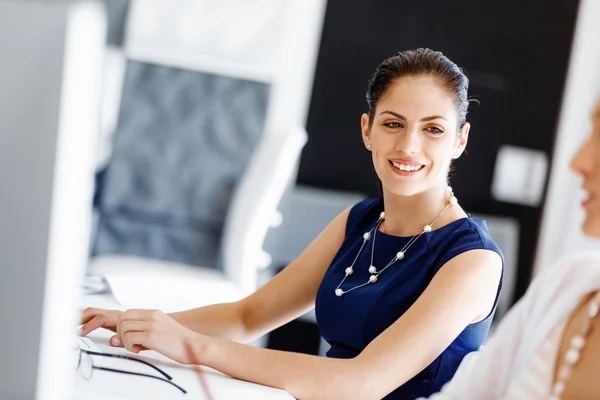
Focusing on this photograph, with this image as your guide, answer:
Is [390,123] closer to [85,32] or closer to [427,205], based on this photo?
[427,205]

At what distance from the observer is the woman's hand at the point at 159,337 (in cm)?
148

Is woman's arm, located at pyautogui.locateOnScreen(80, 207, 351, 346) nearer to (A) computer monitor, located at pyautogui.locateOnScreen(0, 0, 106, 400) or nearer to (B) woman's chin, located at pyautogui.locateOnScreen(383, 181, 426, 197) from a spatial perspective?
(B) woman's chin, located at pyautogui.locateOnScreen(383, 181, 426, 197)

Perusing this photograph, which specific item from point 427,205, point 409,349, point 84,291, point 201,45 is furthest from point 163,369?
point 201,45

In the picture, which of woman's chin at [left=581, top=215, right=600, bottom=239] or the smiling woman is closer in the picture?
woman's chin at [left=581, top=215, right=600, bottom=239]

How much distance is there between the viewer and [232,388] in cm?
139

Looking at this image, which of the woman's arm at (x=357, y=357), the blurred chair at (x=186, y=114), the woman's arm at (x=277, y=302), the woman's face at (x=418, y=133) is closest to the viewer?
the woman's arm at (x=357, y=357)

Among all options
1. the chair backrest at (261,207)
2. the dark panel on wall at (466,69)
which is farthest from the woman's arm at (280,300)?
the dark panel on wall at (466,69)

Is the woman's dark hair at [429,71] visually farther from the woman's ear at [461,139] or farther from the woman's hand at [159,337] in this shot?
the woman's hand at [159,337]

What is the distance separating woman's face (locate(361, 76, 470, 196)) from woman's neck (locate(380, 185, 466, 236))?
23 mm

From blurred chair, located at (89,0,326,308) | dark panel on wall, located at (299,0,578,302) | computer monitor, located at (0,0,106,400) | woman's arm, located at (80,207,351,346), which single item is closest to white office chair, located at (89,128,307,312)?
woman's arm, located at (80,207,351,346)

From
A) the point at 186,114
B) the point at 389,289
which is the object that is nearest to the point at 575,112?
the point at 186,114

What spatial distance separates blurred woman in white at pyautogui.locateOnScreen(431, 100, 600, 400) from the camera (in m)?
1.17

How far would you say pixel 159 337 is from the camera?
1483 mm

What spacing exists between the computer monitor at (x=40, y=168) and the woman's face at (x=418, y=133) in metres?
1.10
